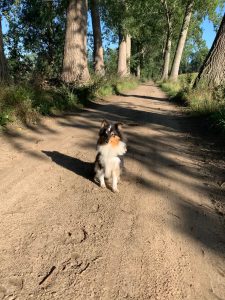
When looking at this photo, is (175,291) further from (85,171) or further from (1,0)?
(1,0)

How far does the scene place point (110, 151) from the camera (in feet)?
17.2

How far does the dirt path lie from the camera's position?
A: 3234mm

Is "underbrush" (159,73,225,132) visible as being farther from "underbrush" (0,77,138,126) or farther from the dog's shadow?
"underbrush" (0,77,138,126)

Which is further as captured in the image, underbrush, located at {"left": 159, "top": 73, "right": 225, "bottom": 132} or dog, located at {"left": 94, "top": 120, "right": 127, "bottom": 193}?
underbrush, located at {"left": 159, "top": 73, "right": 225, "bottom": 132}

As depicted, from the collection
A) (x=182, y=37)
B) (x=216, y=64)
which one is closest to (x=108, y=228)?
(x=216, y=64)

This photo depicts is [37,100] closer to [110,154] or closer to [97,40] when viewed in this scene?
[110,154]

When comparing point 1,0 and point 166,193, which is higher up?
point 1,0

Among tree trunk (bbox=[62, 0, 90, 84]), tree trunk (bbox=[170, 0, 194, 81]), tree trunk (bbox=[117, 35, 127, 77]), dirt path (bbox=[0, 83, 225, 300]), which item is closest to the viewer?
dirt path (bbox=[0, 83, 225, 300])

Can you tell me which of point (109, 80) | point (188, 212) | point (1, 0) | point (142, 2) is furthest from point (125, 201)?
point (142, 2)

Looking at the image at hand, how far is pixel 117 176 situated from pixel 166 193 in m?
0.85

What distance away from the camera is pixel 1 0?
22.6 metres

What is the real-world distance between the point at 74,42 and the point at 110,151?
11384 millimetres

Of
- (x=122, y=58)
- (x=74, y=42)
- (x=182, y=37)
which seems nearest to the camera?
(x=74, y=42)

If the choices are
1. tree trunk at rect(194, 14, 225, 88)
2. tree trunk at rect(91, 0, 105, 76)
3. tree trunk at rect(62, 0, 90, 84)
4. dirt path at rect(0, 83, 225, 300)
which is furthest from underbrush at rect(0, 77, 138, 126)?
tree trunk at rect(91, 0, 105, 76)
